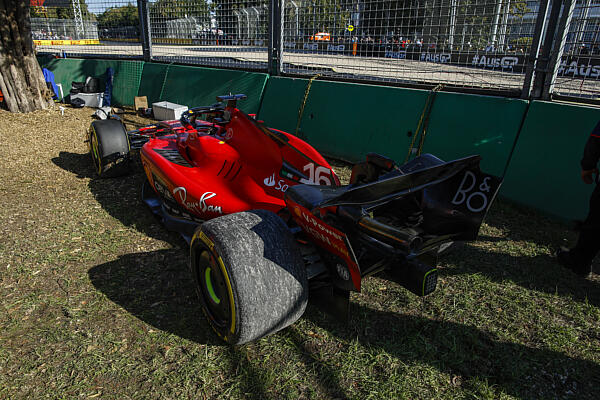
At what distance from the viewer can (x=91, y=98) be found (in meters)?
10.2

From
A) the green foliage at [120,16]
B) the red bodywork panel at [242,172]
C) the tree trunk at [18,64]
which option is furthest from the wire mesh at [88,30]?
the red bodywork panel at [242,172]

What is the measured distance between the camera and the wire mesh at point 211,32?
8.23 metres

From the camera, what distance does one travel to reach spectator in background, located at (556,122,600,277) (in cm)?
325

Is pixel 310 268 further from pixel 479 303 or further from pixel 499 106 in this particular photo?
pixel 499 106

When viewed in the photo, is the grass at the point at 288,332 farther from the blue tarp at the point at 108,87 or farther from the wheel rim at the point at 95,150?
the blue tarp at the point at 108,87

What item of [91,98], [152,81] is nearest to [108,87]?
[91,98]

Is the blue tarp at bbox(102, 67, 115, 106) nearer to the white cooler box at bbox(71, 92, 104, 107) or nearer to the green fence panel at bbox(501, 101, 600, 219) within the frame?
the white cooler box at bbox(71, 92, 104, 107)

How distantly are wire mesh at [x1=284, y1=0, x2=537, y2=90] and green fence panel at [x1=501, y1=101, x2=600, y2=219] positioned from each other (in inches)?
34.9

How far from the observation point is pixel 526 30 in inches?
193

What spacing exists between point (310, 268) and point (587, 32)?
427 cm

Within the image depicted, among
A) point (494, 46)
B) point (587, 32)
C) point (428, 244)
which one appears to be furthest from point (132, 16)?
point (428, 244)

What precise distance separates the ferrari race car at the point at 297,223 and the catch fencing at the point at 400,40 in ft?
8.73

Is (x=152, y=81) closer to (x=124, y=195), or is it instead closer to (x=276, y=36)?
(x=276, y=36)

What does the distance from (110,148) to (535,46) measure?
5.31 meters
